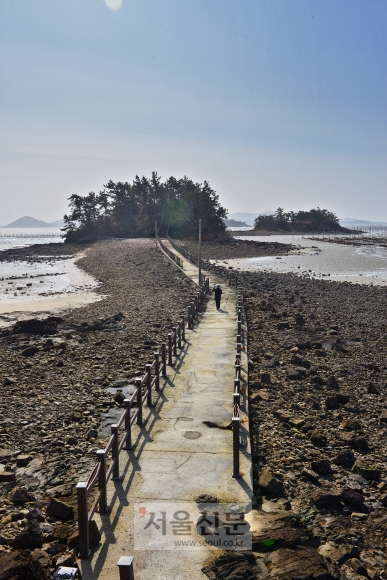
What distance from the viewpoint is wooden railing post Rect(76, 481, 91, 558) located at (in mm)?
5832

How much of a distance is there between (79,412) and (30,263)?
195ft

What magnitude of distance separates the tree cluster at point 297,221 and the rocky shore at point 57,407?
13414 cm

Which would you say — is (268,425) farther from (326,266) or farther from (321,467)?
(326,266)

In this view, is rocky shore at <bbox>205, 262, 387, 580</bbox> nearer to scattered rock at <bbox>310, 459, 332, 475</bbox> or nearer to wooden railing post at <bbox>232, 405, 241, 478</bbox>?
scattered rock at <bbox>310, 459, 332, 475</bbox>

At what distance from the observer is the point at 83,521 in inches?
233

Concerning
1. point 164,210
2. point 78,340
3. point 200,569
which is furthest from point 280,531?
point 164,210

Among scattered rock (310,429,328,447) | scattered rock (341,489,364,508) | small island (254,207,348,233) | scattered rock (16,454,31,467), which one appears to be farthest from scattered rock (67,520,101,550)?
small island (254,207,348,233)

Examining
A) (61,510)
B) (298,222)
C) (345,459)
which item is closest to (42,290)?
(345,459)

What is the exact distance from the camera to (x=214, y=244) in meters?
77.5

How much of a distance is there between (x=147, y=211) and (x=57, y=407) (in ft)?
288

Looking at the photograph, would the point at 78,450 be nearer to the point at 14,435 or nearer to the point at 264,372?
the point at 14,435

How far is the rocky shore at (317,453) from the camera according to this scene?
6.09 meters

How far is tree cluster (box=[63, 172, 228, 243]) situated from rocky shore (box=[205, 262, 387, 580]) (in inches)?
2610

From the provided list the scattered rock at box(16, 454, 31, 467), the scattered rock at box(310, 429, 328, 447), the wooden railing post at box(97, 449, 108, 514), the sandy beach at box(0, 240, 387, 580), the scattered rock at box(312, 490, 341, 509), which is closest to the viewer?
the sandy beach at box(0, 240, 387, 580)
